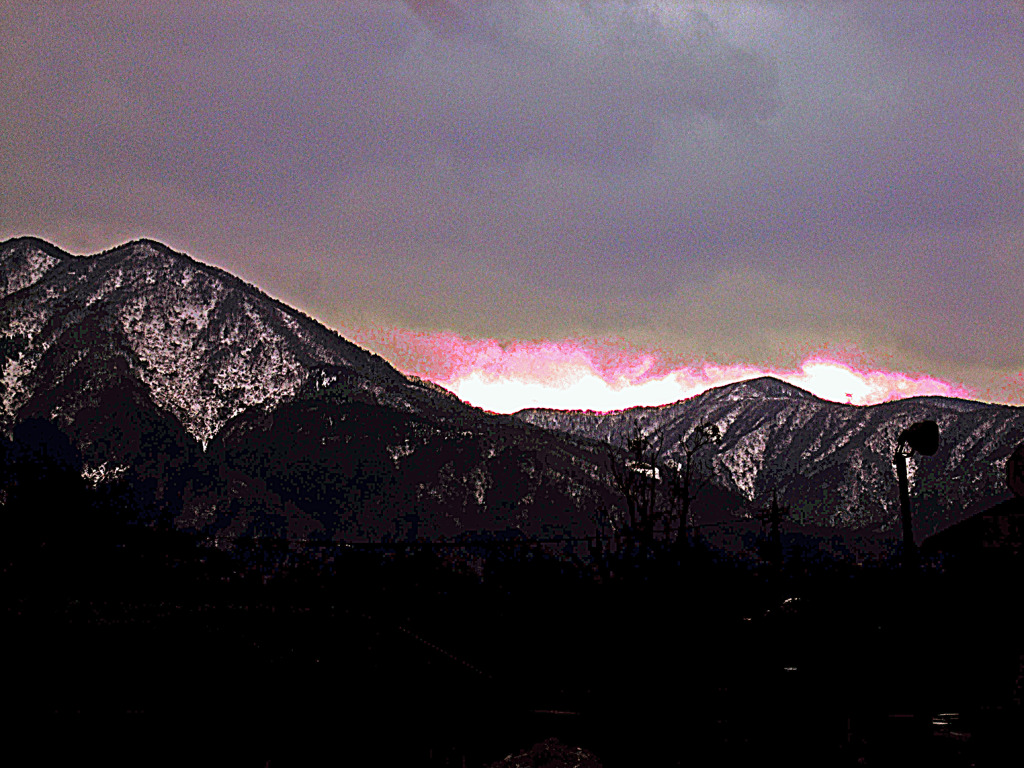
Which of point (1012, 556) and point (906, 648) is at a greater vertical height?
point (1012, 556)

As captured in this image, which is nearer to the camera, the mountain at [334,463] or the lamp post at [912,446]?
the lamp post at [912,446]

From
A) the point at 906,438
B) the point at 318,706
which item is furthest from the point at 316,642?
the point at 906,438

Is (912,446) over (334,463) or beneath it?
beneath

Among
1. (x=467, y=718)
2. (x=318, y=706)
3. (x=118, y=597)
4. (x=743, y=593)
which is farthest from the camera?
(x=743, y=593)

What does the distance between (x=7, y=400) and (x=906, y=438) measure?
208 m

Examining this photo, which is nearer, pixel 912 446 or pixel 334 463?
pixel 912 446

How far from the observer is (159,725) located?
859 inches

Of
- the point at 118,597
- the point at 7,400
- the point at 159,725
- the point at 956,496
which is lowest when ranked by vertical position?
the point at 159,725

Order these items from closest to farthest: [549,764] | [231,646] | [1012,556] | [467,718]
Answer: [1012,556] → [549,764] → [467,718] → [231,646]

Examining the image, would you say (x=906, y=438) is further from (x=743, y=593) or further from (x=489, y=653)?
(x=743, y=593)

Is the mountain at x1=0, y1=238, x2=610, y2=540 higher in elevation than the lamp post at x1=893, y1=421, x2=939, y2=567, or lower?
higher

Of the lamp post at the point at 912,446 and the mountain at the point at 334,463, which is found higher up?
the mountain at the point at 334,463

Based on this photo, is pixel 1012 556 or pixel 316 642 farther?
pixel 316 642

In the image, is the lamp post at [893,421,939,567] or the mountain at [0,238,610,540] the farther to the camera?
the mountain at [0,238,610,540]
